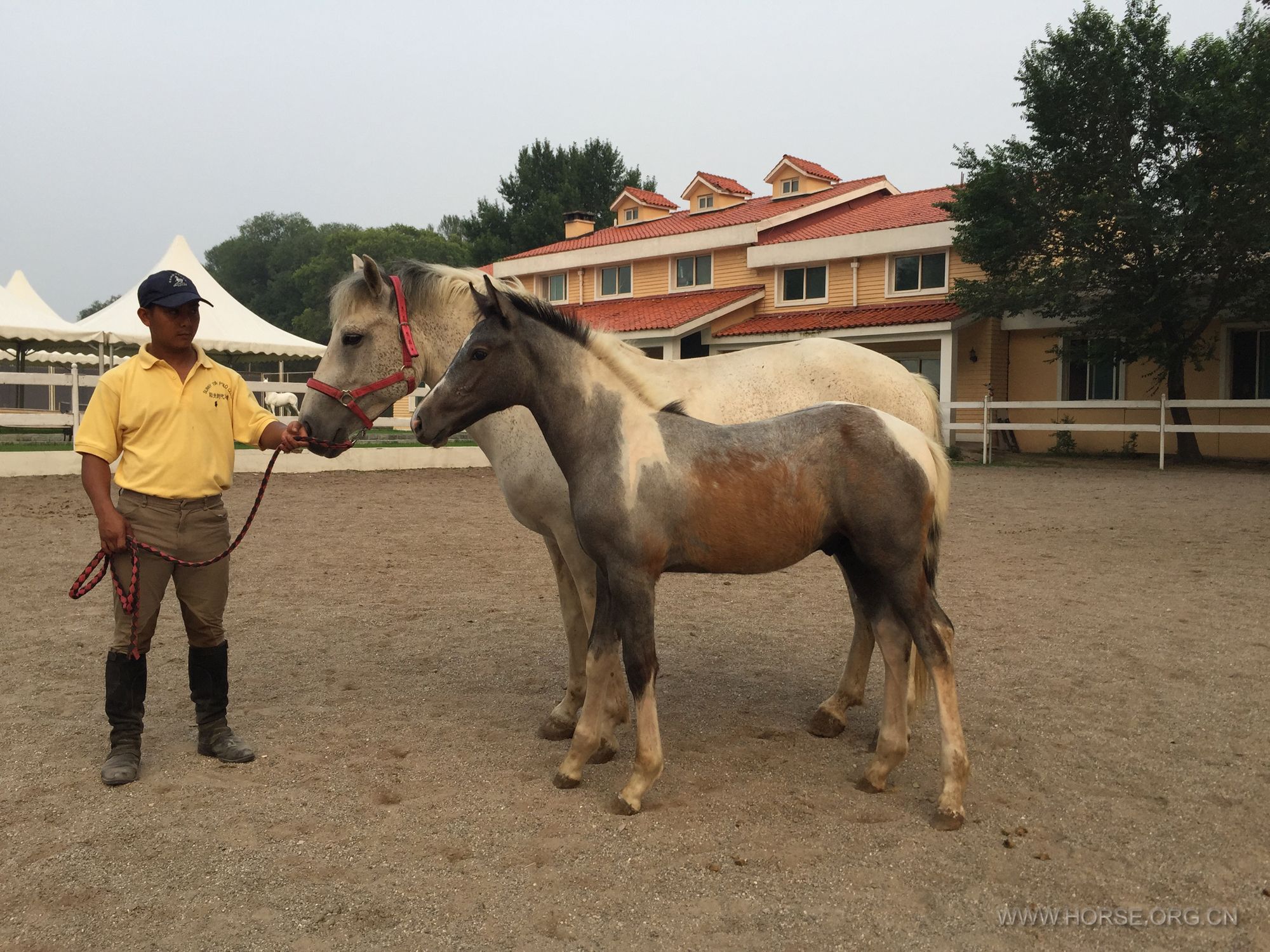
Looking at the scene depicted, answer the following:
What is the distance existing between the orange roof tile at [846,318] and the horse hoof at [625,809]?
20135 mm

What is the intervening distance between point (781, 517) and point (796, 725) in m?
1.41

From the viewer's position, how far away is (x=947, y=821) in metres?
3.33

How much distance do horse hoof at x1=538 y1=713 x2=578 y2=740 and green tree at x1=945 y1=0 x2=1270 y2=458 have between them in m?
18.8

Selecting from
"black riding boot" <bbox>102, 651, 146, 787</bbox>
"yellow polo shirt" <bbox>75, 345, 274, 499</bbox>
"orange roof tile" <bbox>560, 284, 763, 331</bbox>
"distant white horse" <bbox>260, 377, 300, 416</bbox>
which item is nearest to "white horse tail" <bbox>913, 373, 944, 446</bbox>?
"yellow polo shirt" <bbox>75, 345, 274, 499</bbox>

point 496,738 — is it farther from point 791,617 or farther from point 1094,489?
point 1094,489

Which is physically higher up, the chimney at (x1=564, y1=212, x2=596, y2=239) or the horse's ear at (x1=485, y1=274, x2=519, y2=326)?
the chimney at (x1=564, y1=212, x2=596, y2=239)

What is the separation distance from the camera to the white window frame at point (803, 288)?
2581cm

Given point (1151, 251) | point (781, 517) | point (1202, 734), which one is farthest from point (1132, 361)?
point (781, 517)

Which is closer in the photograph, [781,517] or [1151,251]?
[781,517]

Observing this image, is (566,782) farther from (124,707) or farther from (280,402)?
(280,402)

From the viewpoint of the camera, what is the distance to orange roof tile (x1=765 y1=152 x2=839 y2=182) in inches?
1224

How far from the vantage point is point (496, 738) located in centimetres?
430

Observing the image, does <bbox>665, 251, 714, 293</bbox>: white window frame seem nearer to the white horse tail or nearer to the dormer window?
the dormer window

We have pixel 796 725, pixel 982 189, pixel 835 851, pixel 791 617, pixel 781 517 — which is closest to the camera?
pixel 835 851
